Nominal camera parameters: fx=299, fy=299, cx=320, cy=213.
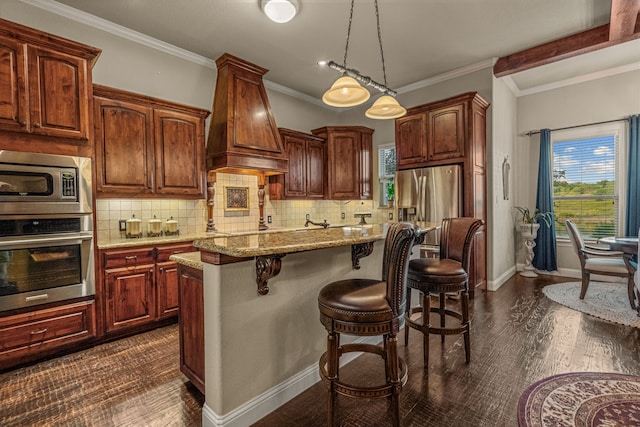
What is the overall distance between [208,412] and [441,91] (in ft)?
16.9

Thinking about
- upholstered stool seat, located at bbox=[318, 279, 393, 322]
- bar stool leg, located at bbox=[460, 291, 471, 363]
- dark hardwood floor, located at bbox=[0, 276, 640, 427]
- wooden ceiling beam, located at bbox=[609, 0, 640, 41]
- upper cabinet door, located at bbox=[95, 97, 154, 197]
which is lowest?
dark hardwood floor, located at bbox=[0, 276, 640, 427]

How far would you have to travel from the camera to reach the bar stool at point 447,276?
2.20m

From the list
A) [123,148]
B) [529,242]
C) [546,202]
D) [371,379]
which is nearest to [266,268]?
[371,379]

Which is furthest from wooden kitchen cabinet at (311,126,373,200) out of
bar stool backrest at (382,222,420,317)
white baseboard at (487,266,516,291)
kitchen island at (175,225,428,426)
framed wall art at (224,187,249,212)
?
bar stool backrest at (382,222,420,317)

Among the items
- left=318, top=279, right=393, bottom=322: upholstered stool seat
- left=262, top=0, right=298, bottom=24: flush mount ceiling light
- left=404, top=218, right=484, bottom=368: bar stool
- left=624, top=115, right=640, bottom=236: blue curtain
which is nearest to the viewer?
left=318, top=279, right=393, bottom=322: upholstered stool seat

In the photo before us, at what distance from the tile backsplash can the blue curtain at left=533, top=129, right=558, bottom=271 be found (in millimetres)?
2544

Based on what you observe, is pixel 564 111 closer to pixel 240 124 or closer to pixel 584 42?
pixel 584 42

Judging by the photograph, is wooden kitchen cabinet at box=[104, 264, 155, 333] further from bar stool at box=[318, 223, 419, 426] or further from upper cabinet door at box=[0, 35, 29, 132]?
bar stool at box=[318, 223, 419, 426]

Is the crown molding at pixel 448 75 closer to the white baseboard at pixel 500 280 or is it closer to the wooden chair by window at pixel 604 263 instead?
the wooden chair by window at pixel 604 263

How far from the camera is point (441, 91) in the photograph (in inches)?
191

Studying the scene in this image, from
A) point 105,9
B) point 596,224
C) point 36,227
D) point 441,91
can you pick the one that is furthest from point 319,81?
point 596,224

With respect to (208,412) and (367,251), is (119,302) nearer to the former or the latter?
(208,412)

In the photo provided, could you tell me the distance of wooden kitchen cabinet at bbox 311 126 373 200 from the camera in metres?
5.52

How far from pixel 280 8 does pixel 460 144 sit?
108 inches
